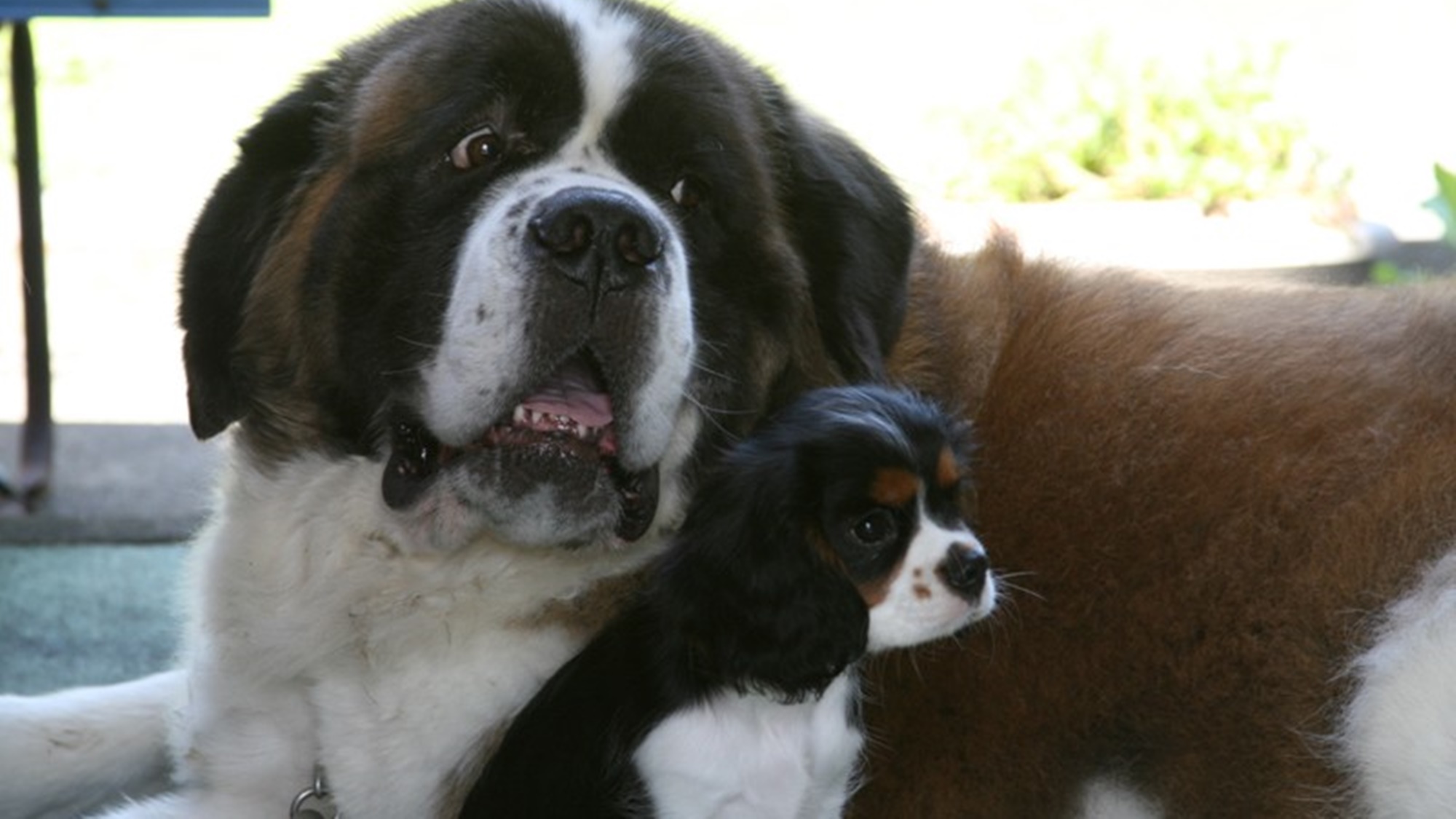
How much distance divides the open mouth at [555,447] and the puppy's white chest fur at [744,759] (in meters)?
0.32

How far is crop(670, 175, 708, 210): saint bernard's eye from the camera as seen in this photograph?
2.52 metres

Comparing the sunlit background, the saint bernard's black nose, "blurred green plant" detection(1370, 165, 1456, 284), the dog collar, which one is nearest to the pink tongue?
the saint bernard's black nose

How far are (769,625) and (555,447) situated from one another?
16.3 inches

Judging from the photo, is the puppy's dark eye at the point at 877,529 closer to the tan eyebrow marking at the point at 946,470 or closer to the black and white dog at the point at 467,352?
the tan eyebrow marking at the point at 946,470

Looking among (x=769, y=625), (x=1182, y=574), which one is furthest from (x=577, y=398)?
(x=1182, y=574)

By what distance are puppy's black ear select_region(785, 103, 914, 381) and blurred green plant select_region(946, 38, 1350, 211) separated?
3.99 m

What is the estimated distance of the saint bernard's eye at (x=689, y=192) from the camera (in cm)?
252

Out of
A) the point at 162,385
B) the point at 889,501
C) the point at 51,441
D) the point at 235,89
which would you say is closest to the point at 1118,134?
the point at 162,385

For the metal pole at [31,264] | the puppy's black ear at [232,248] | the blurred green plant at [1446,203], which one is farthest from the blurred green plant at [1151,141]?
the puppy's black ear at [232,248]

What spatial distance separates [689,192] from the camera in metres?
2.53

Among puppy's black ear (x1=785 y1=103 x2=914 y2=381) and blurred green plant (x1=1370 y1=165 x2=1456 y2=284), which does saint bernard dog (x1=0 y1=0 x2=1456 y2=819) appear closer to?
puppy's black ear (x1=785 y1=103 x2=914 y2=381)

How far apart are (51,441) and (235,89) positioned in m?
4.61

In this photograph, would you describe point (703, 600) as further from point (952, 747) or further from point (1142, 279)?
point (1142, 279)

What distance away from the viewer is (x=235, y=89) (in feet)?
30.2
